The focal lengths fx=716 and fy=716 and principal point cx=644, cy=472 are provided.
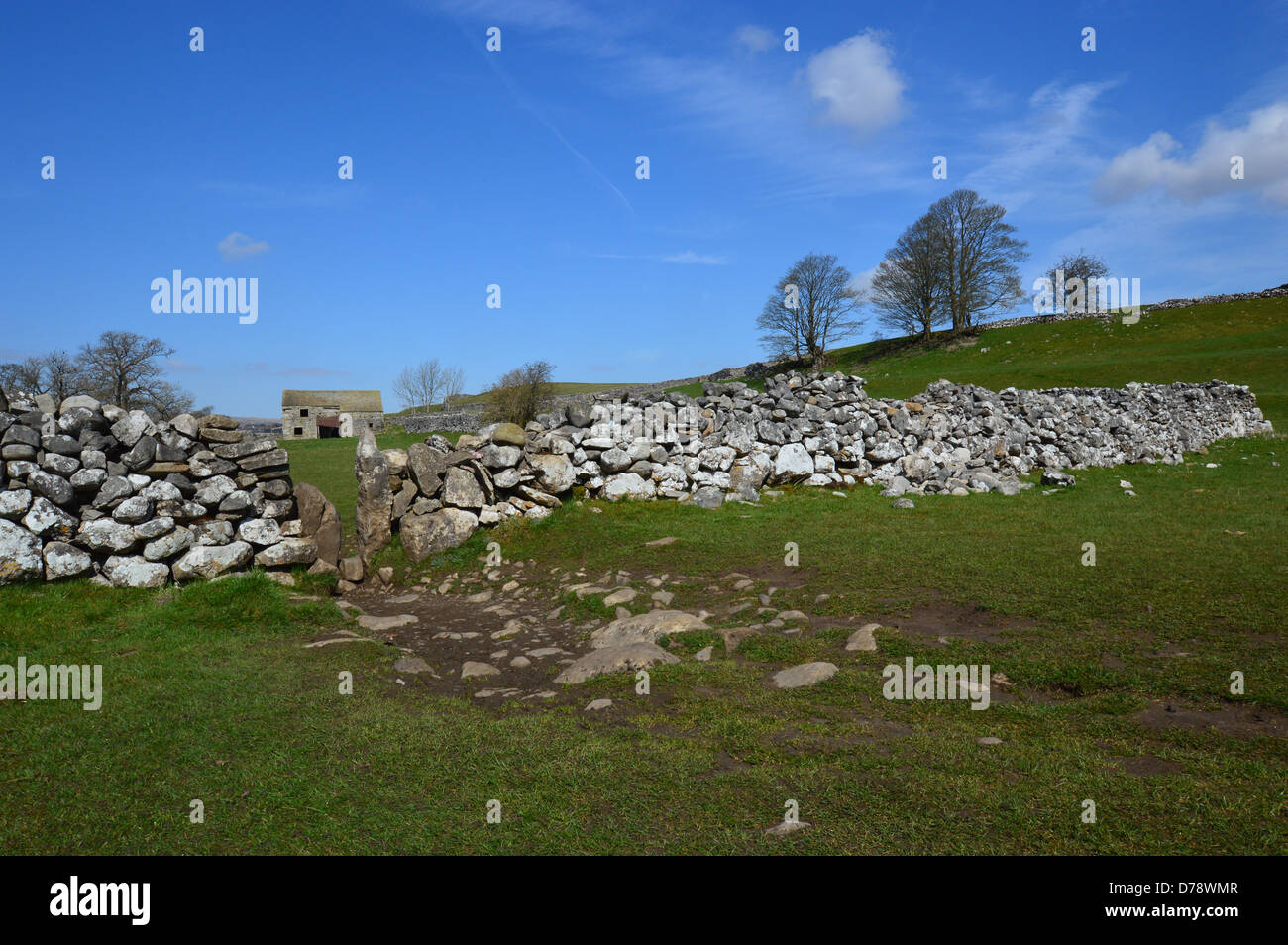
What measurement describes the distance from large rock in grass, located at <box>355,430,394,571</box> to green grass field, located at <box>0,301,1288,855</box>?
2.36m

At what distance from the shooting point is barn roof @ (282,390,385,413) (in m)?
62.6

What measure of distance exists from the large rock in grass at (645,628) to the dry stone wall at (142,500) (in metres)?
5.81

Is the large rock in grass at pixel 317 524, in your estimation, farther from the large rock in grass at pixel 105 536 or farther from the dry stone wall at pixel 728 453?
the large rock in grass at pixel 105 536

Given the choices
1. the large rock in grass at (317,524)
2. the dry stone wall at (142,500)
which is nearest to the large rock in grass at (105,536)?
the dry stone wall at (142,500)

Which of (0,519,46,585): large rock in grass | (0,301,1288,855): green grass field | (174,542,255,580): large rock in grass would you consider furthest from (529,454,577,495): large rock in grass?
(0,519,46,585): large rock in grass

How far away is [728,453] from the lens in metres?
14.7

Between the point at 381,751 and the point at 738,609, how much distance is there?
4.24m

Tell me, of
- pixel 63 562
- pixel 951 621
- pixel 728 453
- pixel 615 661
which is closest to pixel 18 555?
pixel 63 562

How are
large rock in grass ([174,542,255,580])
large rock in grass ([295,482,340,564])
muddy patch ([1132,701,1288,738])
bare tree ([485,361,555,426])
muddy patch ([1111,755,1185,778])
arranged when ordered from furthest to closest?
bare tree ([485,361,555,426]) → large rock in grass ([295,482,340,564]) → large rock in grass ([174,542,255,580]) → muddy patch ([1132,701,1288,738]) → muddy patch ([1111,755,1185,778])

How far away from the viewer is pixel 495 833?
403 centimetres

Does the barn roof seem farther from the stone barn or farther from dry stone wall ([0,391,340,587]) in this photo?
dry stone wall ([0,391,340,587])

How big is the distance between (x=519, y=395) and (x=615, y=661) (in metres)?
23.2

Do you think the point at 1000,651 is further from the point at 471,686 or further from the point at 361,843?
the point at 361,843
